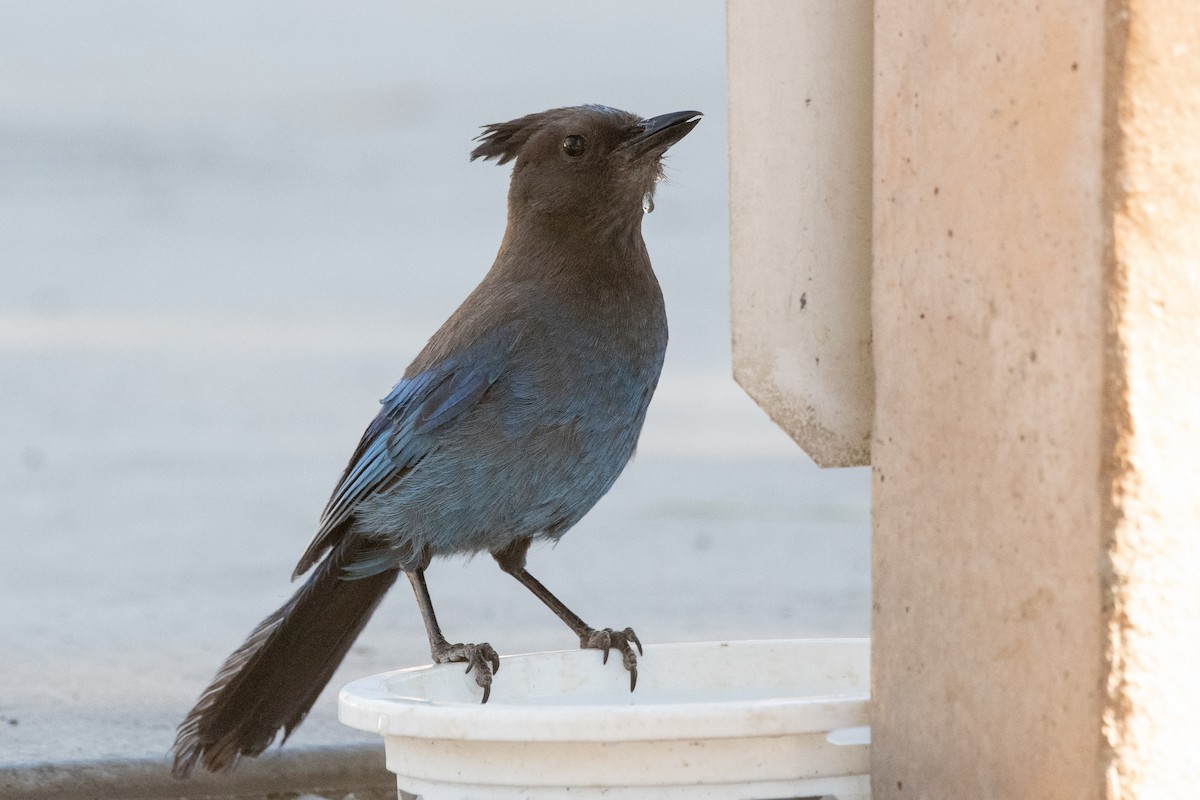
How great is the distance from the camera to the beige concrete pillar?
168 cm

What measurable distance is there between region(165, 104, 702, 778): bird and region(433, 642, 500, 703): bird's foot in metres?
0.01

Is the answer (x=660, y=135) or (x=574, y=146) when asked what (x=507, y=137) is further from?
(x=660, y=135)

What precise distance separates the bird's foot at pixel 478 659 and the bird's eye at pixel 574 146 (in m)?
1.10

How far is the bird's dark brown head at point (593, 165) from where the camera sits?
3768 mm

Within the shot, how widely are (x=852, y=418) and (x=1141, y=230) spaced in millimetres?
749

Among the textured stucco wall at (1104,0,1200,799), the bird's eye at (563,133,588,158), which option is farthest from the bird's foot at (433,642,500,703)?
the textured stucco wall at (1104,0,1200,799)

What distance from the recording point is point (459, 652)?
3.29 metres

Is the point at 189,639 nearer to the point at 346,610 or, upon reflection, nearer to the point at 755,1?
the point at 346,610

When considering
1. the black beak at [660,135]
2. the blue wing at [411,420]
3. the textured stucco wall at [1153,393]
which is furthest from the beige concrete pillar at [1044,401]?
the black beak at [660,135]

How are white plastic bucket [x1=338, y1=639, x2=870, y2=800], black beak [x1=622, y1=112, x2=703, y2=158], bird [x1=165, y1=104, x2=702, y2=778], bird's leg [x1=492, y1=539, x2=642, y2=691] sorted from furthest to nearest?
black beak [x1=622, y1=112, x2=703, y2=158] < bird [x1=165, y1=104, x2=702, y2=778] < bird's leg [x1=492, y1=539, x2=642, y2=691] < white plastic bucket [x1=338, y1=639, x2=870, y2=800]

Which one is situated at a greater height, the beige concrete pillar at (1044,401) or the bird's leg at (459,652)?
the beige concrete pillar at (1044,401)

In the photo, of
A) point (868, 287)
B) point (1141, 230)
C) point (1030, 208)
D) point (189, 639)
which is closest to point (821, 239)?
point (868, 287)

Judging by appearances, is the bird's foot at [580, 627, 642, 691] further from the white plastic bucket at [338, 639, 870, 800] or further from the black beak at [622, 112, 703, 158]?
the black beak at [622, 112, 703, 158]

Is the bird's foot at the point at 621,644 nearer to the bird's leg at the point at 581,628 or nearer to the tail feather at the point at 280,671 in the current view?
the bird's leg at the point at 581,628
